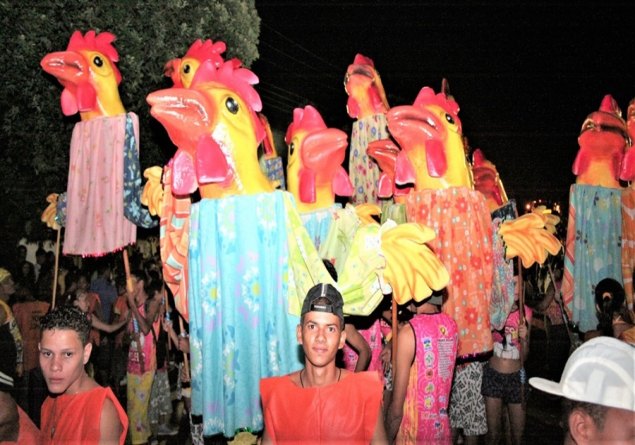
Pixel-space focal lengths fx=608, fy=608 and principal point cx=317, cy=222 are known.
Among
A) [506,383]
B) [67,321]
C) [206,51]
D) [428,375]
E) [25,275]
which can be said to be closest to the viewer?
[67,321]

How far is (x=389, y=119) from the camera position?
4473 millimetres

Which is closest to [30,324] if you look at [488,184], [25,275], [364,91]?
[25,275]

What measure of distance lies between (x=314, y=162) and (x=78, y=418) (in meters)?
2.80

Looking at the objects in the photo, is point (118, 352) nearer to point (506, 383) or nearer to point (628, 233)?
point (506, 383)

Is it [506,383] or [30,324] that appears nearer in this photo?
[506,383]

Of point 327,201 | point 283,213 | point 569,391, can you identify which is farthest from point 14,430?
point 327,201

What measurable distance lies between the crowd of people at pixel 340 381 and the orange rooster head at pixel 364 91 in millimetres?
2147

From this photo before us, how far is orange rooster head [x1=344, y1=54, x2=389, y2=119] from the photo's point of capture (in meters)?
5.96

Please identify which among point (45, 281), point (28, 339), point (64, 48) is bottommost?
point (28, 339)

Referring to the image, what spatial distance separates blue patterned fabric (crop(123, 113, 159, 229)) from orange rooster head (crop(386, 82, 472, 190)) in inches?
75.7

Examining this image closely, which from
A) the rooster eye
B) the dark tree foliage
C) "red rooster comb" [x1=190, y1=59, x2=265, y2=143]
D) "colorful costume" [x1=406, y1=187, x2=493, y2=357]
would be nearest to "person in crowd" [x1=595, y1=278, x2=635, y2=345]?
"colorful costume" [x1=406, y1=187, x2=493, y2=357]

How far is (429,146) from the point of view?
4387 millimetres

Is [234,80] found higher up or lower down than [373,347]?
higher up

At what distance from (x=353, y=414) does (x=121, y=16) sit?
4349mm
